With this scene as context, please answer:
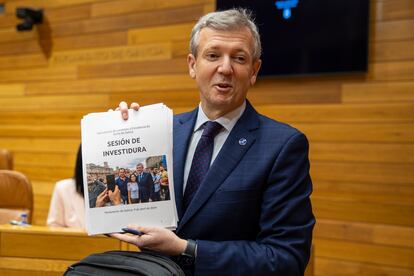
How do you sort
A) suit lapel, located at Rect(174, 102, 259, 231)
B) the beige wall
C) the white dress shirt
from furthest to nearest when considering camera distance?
the beige wall < the white dress shirt < suit lapel, located at Rect(174, 102, 259, 231)

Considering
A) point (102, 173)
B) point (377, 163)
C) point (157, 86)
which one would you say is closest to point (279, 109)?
point (377, 163)

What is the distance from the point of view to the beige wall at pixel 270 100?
3115mm

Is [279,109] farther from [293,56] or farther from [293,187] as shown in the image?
[293,187]

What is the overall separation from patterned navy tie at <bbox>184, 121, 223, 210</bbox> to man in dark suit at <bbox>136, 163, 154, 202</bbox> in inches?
5.6

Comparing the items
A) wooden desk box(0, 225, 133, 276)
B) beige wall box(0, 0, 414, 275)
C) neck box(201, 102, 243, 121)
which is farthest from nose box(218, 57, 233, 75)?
beige wall box(0, 0, 414, 275)

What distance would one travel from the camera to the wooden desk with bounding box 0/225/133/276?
1.84m

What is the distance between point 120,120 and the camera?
1.29m

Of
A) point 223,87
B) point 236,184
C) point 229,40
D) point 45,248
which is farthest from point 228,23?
point 45,248

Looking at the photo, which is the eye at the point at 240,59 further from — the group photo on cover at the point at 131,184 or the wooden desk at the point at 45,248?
the wooden desk at the point at 45,248

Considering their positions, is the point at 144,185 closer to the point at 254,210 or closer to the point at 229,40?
the point at 254,210

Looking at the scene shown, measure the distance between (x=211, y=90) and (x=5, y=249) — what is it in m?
1.11

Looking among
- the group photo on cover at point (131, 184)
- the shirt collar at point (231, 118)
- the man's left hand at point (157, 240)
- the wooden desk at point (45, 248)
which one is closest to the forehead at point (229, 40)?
the shirt collar at point (231, 118)

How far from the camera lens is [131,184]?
1.23 meters

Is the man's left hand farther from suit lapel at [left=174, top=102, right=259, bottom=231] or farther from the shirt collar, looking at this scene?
the shirt collar
